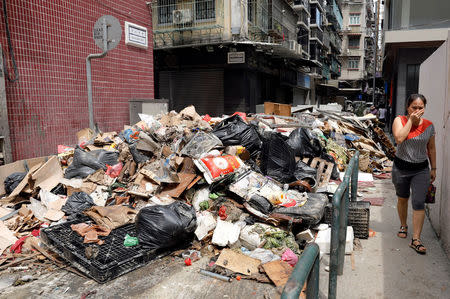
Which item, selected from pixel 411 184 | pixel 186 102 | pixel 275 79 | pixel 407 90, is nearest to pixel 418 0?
pixel 407 90

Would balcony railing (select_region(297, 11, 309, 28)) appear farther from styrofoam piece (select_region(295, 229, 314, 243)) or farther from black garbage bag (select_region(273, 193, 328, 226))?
styrofoam piece (select_region(295, 229, 314, 243))

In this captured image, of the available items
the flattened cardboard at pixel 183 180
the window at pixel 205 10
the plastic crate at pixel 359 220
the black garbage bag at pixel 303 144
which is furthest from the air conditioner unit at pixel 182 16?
the plastic crate at pixel 359 220

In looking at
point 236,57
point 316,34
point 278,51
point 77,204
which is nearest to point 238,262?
point 77,204

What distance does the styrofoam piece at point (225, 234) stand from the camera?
3600 mm

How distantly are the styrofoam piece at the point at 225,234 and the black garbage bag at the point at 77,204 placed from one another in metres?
1.86

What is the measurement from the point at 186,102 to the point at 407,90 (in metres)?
9.83

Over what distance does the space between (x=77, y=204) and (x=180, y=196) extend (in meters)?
1.35

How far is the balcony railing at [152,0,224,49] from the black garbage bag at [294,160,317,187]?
10583 mm

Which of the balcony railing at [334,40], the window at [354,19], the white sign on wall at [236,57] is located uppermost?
the window at [354,19]

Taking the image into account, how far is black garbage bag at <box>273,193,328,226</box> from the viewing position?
3.82 meters

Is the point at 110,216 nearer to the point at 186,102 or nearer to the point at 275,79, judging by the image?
the point at 186,102

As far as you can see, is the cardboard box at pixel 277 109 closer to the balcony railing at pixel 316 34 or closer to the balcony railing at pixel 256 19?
the balcony railing at pixel 256 19

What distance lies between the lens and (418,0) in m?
12.5

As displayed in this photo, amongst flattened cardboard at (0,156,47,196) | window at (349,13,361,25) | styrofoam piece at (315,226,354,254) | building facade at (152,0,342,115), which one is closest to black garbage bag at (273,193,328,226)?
styrofoam piece at (315,226,354,254)
